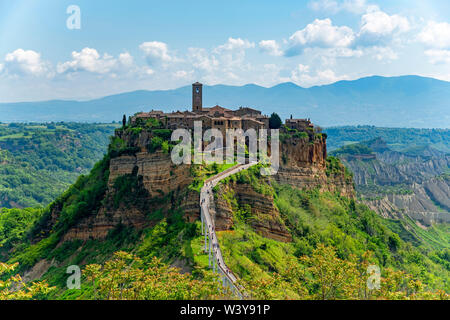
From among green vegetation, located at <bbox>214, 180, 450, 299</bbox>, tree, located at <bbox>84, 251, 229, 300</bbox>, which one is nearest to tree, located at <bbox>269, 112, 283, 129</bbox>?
green vegetation, located at <bbox>214, 180, 450, 299</bbox>

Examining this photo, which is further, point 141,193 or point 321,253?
point 141,193

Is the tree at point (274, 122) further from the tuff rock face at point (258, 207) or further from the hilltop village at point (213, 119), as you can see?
the tuff rock face at point (258, 207)

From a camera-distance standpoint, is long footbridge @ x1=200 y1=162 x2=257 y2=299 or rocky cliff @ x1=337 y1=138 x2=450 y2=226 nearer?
long footbridge @ x1=200 y1=162 x2=257 y2=299

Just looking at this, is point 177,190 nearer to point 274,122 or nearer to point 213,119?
point 213,119

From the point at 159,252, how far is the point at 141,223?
468 inches

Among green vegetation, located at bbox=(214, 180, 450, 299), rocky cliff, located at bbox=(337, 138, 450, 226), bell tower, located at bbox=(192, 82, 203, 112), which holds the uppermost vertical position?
bell tower, located at bbox=(192, 82, 203, 112)

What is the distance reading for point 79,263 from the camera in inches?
2195

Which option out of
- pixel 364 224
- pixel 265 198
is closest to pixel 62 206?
pixel 265 198

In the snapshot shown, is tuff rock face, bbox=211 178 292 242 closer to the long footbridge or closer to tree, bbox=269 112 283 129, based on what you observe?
the long footbridge

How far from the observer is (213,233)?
42.5 meters

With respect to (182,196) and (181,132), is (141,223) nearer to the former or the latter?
(182,196)

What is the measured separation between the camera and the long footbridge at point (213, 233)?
33.6 meters

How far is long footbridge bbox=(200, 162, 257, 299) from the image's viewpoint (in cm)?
3359

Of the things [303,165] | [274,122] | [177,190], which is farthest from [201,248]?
[274,122]
